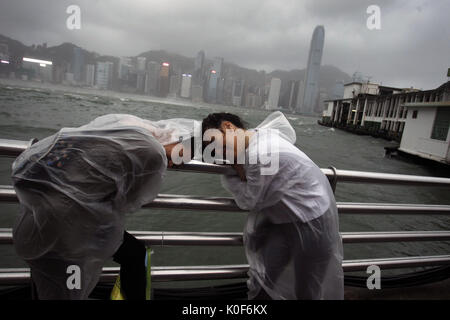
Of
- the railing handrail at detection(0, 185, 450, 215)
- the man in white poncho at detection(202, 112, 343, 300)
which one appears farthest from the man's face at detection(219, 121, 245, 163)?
the railing handrail at detection(0, 185, 450, 215)

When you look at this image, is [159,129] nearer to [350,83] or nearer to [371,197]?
[371,197]

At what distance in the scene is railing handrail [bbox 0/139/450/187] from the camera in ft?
3.55

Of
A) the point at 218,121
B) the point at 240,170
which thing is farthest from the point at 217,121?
the point at 240,170

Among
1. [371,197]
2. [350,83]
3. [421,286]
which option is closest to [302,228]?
[421,286]

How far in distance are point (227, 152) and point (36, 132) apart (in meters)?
22.0

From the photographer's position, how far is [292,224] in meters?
1.17

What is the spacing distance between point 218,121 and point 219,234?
2.07 feet

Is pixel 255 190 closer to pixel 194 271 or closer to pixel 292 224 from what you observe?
pixel 292 224

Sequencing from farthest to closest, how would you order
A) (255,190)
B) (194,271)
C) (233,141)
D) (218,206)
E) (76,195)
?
(194,271) < (218,206) < (233,141) < (255,190) < (76,195)

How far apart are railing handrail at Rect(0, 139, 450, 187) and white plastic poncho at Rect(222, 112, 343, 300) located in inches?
7.3

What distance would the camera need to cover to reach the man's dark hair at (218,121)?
1394mm

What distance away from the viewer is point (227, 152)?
4.24 ft

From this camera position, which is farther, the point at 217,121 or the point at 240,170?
the point at 217,121

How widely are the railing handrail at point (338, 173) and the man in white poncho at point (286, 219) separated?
0.40 ft
